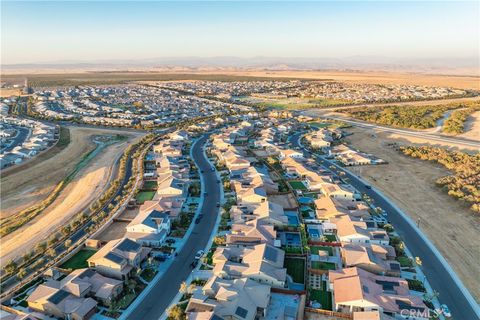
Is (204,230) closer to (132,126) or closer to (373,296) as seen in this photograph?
(373,296)

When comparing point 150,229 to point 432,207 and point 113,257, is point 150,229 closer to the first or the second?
point 113,257

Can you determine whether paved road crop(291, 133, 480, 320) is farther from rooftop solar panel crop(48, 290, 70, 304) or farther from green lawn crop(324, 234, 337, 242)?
rooftop solar panel crop(48, 290, 70, 304)

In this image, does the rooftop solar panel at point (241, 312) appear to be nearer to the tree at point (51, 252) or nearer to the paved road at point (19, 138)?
the tree at point (51, 252)

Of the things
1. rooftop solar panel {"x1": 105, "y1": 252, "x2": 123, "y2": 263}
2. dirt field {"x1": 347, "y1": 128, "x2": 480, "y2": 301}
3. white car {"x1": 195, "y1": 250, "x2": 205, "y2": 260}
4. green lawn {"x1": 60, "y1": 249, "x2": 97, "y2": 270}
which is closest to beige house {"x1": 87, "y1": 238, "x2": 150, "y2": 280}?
rooftop solar panel {"x1": 105, "y1": 252, "x2": 123, "y2": 263}

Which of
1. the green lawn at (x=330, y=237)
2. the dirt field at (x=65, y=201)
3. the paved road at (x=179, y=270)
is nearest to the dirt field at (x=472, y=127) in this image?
the green lawn at (x=330, y=237)

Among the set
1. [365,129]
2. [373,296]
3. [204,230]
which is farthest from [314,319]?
[365,129]

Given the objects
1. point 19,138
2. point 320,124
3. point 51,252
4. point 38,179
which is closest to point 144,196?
point 51,252
